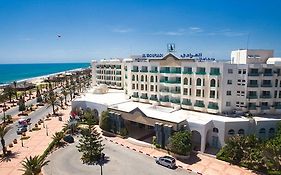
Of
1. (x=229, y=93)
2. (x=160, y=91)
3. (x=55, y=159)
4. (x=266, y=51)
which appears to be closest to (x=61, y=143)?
(x=55, y=159)

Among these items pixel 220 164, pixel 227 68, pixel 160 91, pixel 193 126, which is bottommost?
pixel 220 164

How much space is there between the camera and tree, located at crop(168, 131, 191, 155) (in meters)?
Answer: 48.8

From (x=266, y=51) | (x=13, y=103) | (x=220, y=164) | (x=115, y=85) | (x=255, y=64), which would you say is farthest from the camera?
(x=115, y=85)

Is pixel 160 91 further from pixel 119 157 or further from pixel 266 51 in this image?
pixel 266 51

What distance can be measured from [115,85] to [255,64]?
7027 centimetres

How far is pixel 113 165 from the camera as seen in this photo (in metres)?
47.2

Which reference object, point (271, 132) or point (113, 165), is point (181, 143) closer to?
point (113, 165)

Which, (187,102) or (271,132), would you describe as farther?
(187,102)

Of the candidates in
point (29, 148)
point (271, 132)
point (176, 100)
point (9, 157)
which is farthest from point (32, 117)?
point (271, 132)

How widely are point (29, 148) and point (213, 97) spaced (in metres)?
45.8

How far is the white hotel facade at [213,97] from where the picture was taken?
53.0m

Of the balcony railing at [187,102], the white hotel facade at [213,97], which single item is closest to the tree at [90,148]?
the white hotel facade at [213,97]

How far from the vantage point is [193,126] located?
173 ft

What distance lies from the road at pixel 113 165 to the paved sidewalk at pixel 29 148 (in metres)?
5.09
